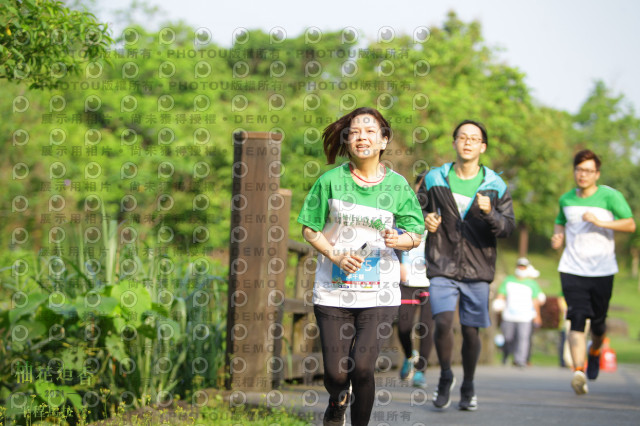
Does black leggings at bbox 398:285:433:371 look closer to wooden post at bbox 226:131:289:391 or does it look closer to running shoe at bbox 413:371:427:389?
running shoe at bbox 413:371:427:389

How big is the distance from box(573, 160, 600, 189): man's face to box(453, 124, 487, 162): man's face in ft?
5.11

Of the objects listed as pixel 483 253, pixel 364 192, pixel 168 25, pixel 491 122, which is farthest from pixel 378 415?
pixel 168 25

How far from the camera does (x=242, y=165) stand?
19.6ft

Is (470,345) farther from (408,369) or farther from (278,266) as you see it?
(408,369)

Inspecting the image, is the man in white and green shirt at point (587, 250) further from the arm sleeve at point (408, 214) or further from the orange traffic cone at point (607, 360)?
the orange traffic cone at point (607, 360)

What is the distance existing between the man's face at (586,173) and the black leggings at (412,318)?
1.68 m

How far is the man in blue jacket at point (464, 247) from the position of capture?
20.1 feet

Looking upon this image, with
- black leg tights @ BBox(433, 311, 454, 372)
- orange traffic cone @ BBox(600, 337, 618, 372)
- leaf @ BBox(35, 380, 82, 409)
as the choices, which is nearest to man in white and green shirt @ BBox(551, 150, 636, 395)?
black leg tights @ BBox(433, 311, 454, 372)

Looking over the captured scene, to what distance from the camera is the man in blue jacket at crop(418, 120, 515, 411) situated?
612 centimetres

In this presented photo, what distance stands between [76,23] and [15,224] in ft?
53.7

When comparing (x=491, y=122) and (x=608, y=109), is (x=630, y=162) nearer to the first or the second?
(x=608, y=109)

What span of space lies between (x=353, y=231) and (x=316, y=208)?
0.23m

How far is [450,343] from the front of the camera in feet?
20.6

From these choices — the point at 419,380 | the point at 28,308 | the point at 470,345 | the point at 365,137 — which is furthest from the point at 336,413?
the point at 419,380
